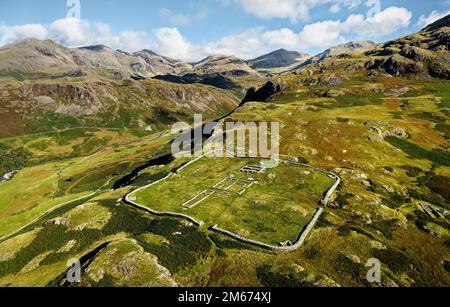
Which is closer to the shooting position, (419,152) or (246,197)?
(246,197)

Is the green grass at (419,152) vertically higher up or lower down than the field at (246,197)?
higher up

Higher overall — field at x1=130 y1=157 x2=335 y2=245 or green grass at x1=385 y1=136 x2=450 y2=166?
green grass at x1=385 y1=136 x2=450 y2=166

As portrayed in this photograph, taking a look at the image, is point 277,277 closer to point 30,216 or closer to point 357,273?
point 357,273

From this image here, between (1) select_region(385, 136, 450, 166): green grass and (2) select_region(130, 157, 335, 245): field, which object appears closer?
(2) select_region(130, 157, 335, 245): field

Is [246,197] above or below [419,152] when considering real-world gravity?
below

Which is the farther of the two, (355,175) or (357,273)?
(355,175)

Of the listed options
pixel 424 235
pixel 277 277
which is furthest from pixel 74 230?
pixel 424 235

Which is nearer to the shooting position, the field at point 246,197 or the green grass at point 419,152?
the field at point 246,197
